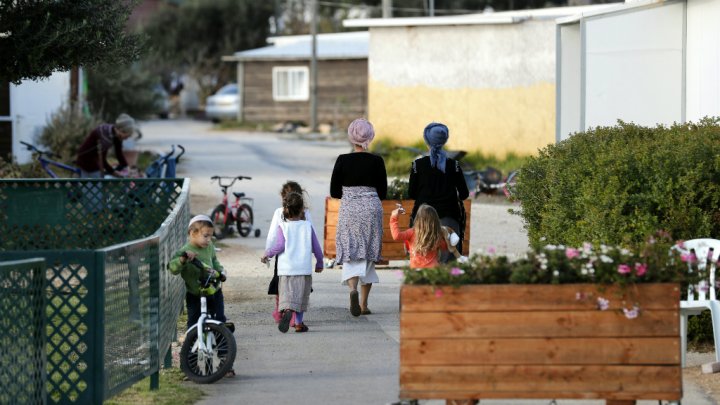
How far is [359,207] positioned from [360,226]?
0.17 m

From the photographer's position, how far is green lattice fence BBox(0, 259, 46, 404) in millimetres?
6688

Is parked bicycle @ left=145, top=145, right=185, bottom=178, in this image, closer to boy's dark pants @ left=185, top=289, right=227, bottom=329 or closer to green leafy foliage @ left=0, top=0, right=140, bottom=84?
green leafy foliage @ left=0, top=0, right=140, bottom=84

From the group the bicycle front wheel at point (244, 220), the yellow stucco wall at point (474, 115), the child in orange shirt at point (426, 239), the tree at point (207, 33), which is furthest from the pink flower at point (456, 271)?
the tree at point (207, 33)

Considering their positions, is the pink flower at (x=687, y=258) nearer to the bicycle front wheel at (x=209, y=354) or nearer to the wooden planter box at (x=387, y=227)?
the bicycle front wheel at (x=209, y=354)

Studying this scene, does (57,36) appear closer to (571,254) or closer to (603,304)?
(571,254)

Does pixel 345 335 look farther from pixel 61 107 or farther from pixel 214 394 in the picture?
pixel 61 107

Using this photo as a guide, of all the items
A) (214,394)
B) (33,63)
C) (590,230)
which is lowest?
(214,394)

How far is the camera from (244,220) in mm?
18453

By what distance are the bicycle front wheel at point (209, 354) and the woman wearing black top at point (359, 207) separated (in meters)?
2.89

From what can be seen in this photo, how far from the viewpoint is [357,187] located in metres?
11.8

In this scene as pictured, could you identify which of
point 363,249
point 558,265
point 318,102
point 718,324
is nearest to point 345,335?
point 363,249

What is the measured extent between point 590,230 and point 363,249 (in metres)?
2.43

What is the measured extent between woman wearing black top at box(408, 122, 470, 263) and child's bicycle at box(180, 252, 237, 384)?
2.77 metres

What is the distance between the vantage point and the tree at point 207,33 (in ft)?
229
